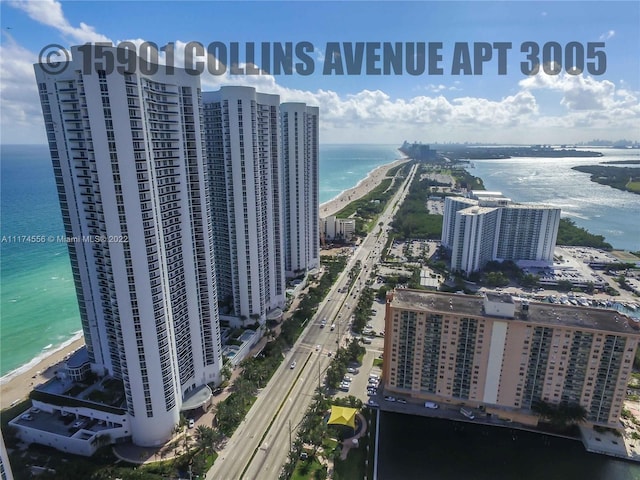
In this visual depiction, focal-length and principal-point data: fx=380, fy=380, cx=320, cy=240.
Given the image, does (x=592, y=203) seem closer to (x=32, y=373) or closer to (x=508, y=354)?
(x=508, y=354)

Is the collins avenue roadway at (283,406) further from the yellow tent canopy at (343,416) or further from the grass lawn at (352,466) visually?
the grass lawn at (352,466)

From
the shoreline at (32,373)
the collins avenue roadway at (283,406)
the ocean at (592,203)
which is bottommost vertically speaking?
the shoreline at (32,373)

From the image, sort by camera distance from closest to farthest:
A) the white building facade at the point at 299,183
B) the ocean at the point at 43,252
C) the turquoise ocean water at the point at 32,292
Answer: the turquoise ocean water at the point at 32,292 → the ocean at the point at 43,252 → the white building facade at the point at 299,183

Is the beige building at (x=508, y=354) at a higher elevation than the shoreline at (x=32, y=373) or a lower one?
higher

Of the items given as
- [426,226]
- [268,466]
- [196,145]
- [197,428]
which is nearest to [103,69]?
[196,145]

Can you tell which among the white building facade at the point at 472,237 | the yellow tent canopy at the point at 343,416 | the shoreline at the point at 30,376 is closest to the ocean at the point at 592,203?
the white building facade at the point at 472,237
